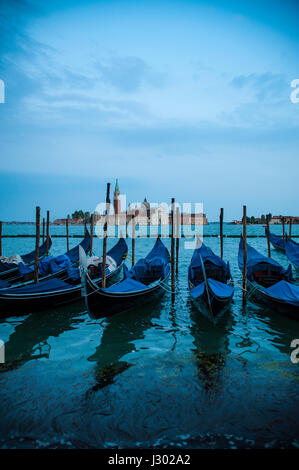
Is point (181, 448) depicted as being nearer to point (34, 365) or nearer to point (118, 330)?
point (34, 365)

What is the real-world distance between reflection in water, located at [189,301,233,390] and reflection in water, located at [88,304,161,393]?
1.18 metres

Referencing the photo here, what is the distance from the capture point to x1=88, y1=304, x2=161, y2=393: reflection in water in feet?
Result: 14.4

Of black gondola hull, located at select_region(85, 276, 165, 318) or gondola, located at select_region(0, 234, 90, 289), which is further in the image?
gondola, located at select_region(0, 234, 90, 289)

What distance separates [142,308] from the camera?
7.91 m

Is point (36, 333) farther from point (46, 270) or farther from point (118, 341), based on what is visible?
point (46, 270)

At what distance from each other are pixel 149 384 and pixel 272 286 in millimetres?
4695

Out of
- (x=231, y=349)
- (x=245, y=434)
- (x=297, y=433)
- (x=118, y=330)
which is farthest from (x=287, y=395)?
(x=118, y=330)

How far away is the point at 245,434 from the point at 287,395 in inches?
41.1

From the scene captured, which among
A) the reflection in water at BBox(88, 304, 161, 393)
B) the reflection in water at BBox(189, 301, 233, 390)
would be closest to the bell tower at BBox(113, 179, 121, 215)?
the reflection in water at BBox(88, 304, 161, 393)

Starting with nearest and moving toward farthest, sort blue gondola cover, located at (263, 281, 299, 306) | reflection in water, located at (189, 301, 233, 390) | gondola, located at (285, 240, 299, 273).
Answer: reflection in water, located at (189, 301, 233, 390) < blue gondola cover, located at (263, 281, 299, 306) < gondola, located at (285, 240, 299, 273)

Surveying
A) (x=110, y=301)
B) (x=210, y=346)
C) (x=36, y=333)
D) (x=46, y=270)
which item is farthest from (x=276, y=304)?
(x=46, y=270)

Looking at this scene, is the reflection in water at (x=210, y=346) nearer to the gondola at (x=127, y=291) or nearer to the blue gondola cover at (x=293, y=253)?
the gondola at (x=127, y=291)

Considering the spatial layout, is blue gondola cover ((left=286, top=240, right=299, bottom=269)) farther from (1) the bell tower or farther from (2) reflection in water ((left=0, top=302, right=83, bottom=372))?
(1) the bell tower

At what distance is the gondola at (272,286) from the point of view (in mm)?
6430
